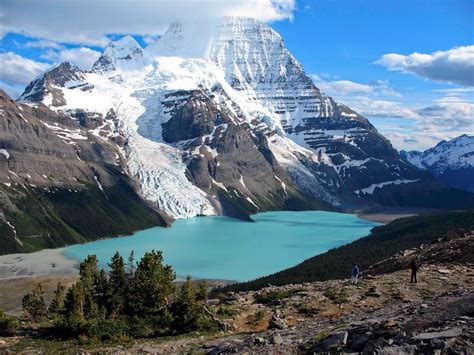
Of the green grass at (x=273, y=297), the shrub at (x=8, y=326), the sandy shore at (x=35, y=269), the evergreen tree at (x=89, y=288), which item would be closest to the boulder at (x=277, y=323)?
the green grass at (x=273, y=297)

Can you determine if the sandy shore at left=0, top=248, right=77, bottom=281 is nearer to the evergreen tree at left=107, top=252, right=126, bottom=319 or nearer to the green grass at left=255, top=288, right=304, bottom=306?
the evergreen tree at left=107, top=252, right=126, bottom=319

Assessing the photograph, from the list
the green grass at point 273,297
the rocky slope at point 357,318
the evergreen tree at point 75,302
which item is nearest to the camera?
the rocky slope at point 357,318

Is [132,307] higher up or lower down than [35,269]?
higher up

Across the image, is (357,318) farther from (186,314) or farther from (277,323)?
(186,314)

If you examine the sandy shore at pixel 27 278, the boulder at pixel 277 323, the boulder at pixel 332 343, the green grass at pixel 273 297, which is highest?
the boulder at pixel 332 343

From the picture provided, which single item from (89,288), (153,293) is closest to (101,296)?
(89,288)

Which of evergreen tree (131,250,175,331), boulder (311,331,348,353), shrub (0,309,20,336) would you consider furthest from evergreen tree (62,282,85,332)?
boulder (311,331,348,353)

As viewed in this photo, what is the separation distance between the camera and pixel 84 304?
47031 mm

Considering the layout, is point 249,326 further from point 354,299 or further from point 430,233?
point 430,233

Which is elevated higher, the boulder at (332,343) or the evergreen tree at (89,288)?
the boulder at (332,343)

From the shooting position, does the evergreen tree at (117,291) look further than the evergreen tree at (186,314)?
Yes

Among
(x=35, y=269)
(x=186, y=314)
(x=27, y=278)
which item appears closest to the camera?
(x=186, y=314)

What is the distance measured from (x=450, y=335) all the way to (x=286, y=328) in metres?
14.7

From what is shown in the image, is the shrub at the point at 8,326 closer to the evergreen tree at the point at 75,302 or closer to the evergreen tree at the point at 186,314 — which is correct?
the evergreen tree at the point at 75,302
